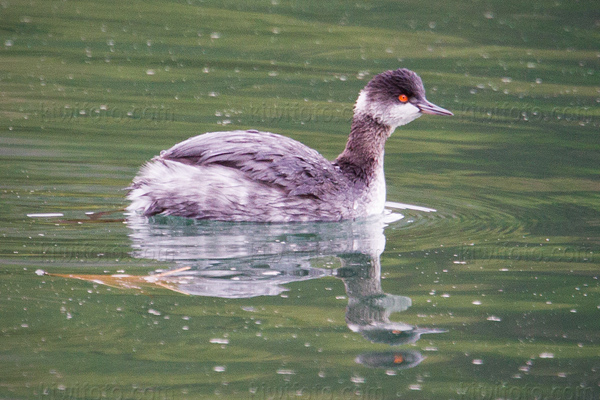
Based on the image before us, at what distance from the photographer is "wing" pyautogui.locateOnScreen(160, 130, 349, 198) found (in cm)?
739

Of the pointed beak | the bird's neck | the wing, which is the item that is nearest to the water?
the wing

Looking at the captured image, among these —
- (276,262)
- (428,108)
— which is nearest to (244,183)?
(276,262)

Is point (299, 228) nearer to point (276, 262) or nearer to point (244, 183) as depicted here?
point (244, 183)

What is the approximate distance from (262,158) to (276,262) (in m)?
1.13

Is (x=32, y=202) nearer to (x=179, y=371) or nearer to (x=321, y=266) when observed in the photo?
(x=321, y=266)

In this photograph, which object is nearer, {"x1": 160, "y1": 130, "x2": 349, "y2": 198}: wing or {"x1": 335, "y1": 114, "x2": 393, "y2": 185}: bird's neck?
{"x1": 160, "y1": 130, "x2": 349, "y2": 198}: wing

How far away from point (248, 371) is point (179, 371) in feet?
1.09

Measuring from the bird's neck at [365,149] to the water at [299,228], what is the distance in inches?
19.5

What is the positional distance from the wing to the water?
334 mm

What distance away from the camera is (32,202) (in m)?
7.67

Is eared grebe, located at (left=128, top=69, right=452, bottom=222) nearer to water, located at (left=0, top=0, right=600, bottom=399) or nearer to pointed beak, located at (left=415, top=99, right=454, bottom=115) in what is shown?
water, located at (left=0, top=0, right=600, bottom=399)

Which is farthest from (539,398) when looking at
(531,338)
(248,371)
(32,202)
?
(32,202)

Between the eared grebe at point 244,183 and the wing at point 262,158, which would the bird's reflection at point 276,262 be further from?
the wing at point 262,158

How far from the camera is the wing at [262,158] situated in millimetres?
7395
